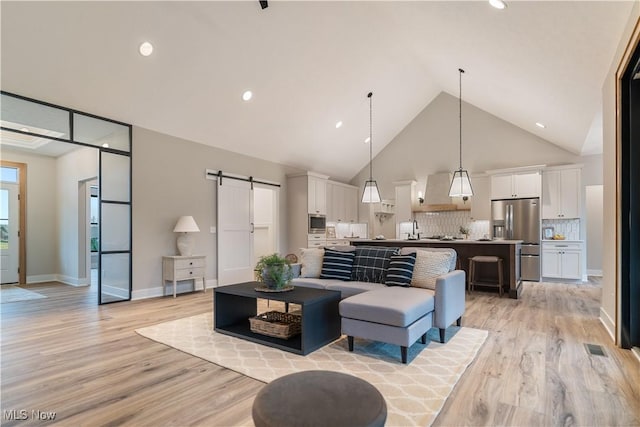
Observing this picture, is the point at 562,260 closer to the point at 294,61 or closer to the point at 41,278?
the point at 294,61

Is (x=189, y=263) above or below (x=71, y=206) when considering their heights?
below

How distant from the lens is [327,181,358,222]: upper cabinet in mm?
8875

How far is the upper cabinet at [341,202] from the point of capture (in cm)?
888

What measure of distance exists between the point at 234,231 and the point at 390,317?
15.1ft

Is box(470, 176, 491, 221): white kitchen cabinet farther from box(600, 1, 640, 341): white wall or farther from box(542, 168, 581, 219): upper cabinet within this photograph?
box(600, 1, 640, 341): white wall

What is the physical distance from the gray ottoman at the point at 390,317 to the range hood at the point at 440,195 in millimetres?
5527

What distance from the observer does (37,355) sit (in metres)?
2.96

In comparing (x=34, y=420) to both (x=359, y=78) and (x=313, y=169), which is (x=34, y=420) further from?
(x=313, y=169)

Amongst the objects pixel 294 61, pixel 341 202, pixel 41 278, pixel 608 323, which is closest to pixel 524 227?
pixel 608 323

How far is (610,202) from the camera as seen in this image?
3398 mm

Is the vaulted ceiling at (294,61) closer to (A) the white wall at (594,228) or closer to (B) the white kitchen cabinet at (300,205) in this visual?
(B) the white kitchen cabinet at (300,205)

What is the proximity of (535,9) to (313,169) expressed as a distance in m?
6.10

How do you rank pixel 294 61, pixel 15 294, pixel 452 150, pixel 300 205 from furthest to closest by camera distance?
pixel 452 150
pixel 300 205
pixel 15 294
pixel 294 61

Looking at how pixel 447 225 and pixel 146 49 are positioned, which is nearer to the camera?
pixel 146 49
